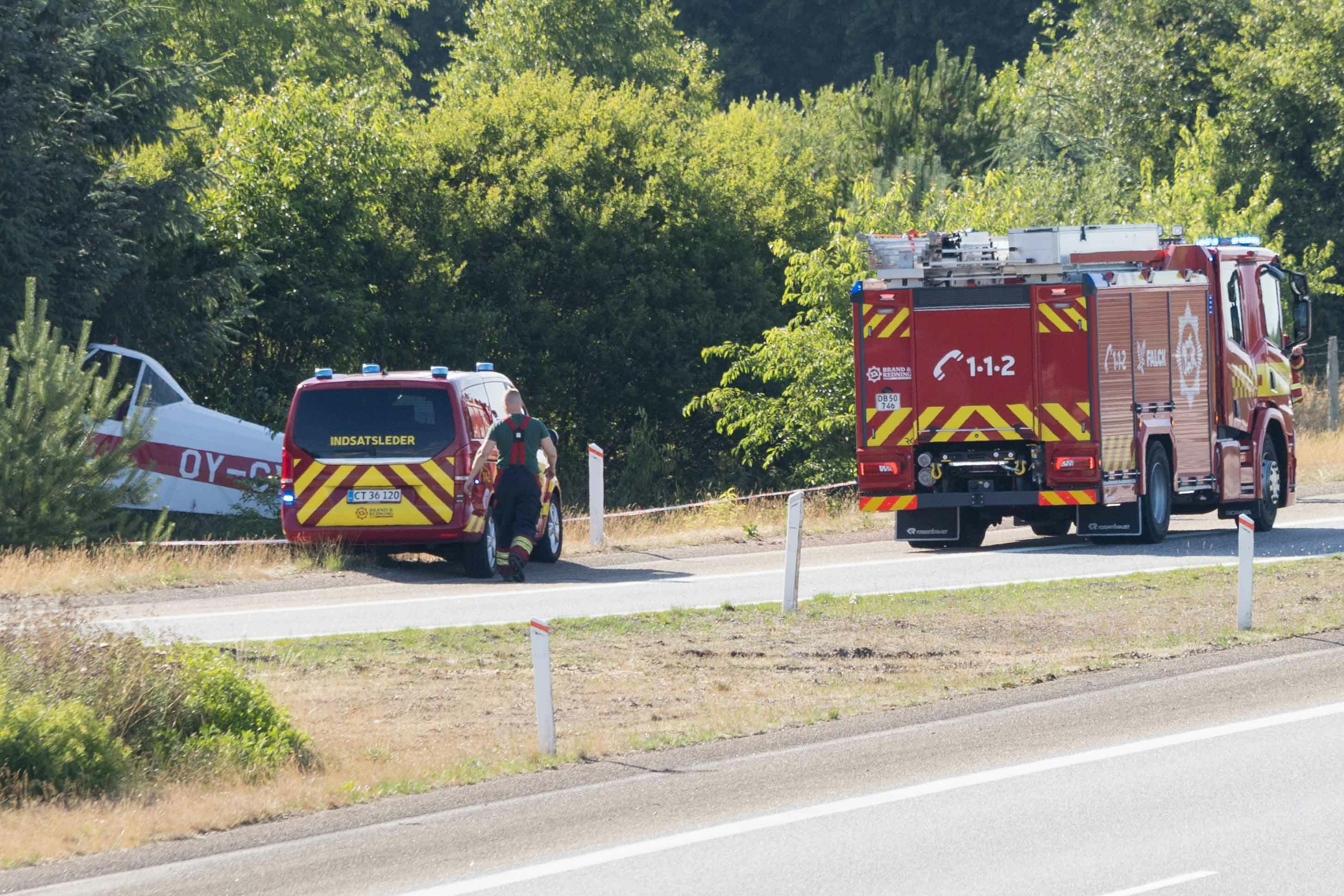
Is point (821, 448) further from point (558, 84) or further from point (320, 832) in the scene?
point (320, 832)

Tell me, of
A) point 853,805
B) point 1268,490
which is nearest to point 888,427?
point 1268,490

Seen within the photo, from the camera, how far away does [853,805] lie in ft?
28.1

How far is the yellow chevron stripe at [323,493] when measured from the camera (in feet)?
58.3

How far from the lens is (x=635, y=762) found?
31.8ft

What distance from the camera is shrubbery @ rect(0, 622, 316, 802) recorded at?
352 inches

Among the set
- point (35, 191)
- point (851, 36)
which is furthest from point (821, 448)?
point (851, 36)

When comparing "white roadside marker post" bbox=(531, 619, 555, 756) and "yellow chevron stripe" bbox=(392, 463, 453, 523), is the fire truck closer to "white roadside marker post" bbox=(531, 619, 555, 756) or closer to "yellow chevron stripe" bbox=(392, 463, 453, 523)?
"yellow chevron stripe" bbox=(392, 463, 453, 523)

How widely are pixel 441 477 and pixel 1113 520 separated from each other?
26.1 feet

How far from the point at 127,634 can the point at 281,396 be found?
2126cm

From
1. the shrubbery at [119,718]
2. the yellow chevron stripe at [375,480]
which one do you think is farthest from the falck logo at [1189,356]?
the shrubbery at [119,718]

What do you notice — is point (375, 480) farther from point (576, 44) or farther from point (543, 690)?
point (576, 44)

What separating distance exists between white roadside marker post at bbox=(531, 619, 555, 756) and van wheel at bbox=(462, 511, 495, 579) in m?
8.22

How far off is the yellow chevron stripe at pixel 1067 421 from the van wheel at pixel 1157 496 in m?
1.35

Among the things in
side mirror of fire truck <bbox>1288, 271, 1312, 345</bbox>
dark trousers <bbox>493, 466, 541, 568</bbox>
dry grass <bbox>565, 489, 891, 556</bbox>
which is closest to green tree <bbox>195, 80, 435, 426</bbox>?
dry grass <bbox>565, 489, 891, 556</bbox>
